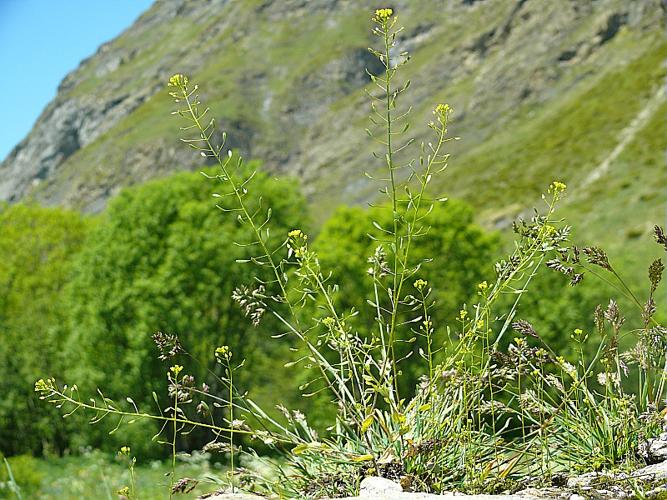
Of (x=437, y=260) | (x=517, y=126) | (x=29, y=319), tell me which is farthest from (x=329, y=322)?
(x=517, y=126)

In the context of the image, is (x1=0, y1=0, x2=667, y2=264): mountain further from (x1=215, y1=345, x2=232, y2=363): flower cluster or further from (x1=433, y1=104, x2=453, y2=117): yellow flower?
(x1=215, y1=345, x2=232, y2=363): flower cluster

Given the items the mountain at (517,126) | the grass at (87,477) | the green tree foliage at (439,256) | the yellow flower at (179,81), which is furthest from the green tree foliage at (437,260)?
the mountain at (517,126)

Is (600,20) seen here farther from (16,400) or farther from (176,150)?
(16,400)

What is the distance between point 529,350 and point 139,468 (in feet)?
55.1

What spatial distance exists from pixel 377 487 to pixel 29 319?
21.0 meters

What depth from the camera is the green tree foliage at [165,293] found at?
60.0 ft

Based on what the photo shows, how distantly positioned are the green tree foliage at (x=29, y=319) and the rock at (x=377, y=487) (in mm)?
19068

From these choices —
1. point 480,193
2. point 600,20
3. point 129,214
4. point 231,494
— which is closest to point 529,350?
point 231,494

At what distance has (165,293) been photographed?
18312mm

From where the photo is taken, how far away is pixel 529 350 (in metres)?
2.61

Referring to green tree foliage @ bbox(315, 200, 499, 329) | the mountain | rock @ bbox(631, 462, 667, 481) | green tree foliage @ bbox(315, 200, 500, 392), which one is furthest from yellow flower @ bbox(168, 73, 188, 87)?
the mountain

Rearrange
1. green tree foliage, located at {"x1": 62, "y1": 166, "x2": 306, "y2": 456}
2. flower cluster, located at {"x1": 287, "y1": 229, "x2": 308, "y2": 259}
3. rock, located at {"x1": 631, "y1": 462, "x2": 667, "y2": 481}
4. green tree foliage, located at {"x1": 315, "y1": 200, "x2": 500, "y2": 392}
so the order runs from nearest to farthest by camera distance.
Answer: rock, located at {"x1": 631, "y1": 462, "x2": 667, "y2": 481} < flower cluster, located at {"x1": 287, "y1": 229, "x2": 308, "y2": 259} < green tree foliage, located at {"x1": 315, "y1": 200, "x2": 500, "y2": 392} < green tree foliage, located at {"x1": 62, "y1": 166, "x2": 306, "y2": 456}

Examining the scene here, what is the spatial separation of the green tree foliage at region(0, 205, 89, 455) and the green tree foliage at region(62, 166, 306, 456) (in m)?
1.69

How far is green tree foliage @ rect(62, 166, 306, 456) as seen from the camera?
1830 cm
